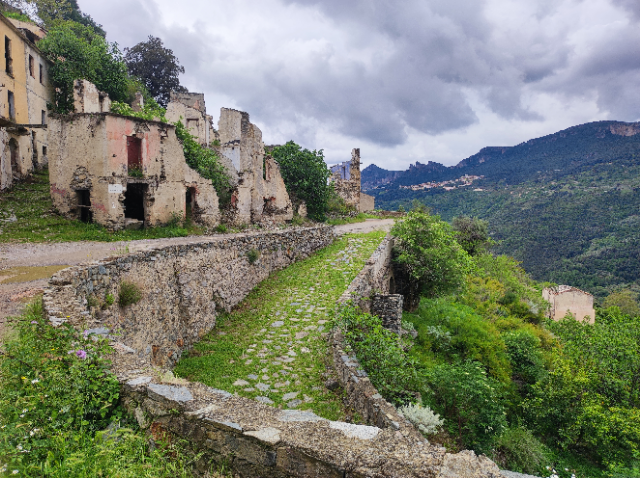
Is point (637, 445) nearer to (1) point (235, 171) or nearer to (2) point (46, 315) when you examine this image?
(2) point (46, 315)

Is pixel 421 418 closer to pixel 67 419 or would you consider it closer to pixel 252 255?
pixel 67 419

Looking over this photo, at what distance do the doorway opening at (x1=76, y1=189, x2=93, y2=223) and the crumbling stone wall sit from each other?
687cm

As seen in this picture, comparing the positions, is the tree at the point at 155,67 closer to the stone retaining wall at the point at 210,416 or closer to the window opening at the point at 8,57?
the window opening at the point at 8,57

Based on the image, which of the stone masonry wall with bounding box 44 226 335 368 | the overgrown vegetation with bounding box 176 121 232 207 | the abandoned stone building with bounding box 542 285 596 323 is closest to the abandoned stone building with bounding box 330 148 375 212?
the overgrown vegetation with bounding box 176 121 232 207

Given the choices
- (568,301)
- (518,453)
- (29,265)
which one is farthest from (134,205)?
(568,301)

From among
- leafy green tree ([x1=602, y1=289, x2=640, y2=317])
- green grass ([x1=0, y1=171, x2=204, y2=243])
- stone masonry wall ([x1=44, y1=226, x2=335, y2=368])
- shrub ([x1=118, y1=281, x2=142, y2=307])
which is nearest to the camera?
stone masonry wall ([x1=44, y1=226, x2=335, y2=368])

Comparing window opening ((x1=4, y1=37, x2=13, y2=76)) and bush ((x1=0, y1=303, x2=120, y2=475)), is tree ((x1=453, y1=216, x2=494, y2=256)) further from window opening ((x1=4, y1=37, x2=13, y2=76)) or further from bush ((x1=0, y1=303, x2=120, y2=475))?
window opening ((x1=4, y1=37, x2=13, y2=76))

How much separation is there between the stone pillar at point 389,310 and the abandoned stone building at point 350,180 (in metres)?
25.6

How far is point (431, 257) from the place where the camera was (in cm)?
1189

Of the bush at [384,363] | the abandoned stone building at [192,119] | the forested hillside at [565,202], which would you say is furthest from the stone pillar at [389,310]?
the forested hillside at [565,202]

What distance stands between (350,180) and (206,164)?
20.7m

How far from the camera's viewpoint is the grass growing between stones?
18.6 ft

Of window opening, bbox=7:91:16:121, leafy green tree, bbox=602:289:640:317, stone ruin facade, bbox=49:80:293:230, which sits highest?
window opening, bbox=7:91:16:121

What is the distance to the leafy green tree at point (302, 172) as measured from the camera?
81.4 ft
